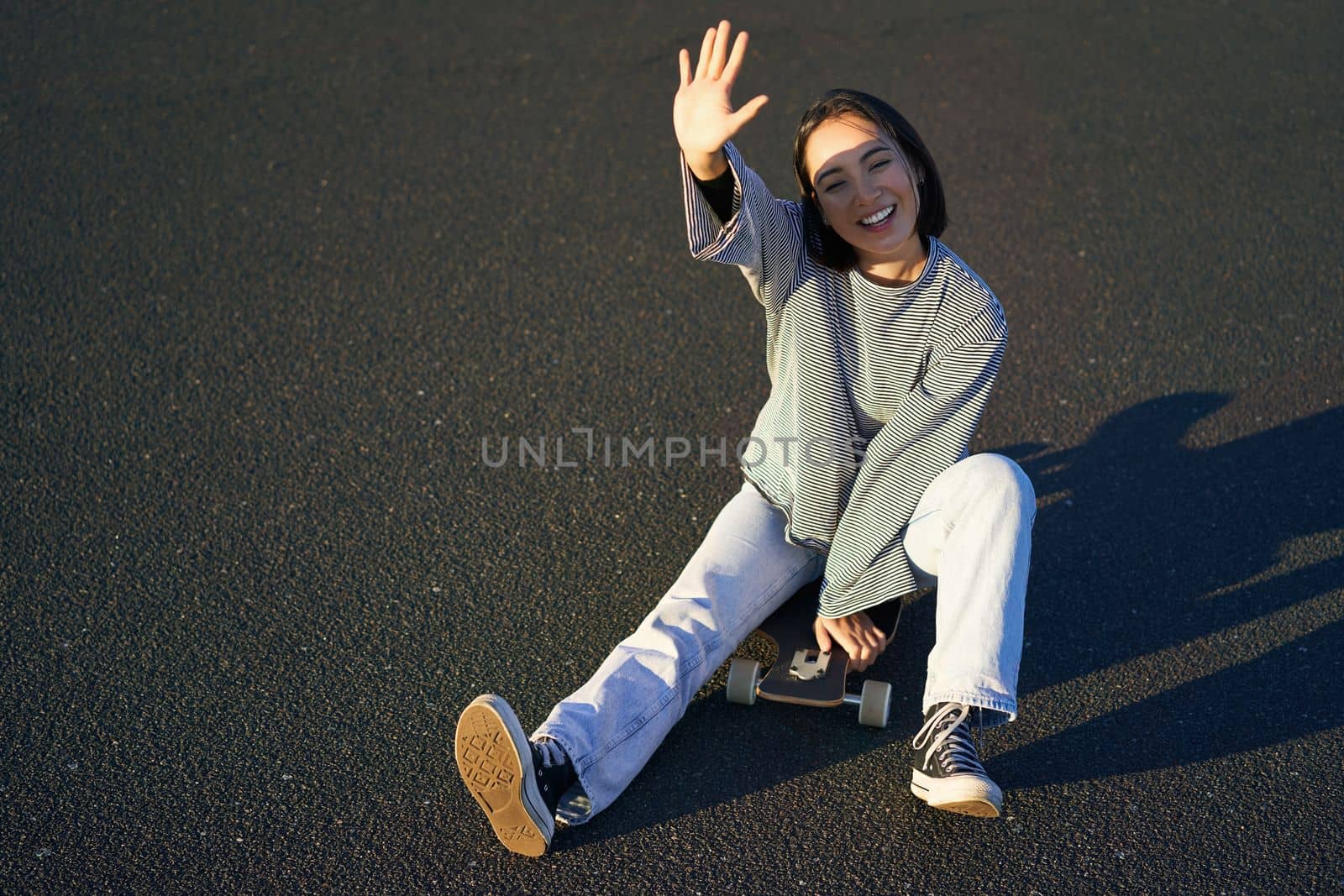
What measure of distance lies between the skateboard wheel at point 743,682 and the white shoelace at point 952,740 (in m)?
0.44

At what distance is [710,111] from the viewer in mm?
2451

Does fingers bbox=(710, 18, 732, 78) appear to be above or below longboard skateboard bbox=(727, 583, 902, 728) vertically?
above

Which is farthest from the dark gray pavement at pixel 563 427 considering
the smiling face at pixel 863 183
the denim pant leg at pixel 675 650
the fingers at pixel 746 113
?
the fingers at pixel 746 113

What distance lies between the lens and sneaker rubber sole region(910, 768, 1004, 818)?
2.53 meters

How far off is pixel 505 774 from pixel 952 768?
3.01ft

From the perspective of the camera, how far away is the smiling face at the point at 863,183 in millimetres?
2635

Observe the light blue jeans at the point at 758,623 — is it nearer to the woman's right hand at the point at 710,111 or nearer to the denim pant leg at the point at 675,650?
the denim pant leg at the point at 675,650

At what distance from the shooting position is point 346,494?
11.6 ft

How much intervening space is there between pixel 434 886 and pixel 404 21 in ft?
14.5

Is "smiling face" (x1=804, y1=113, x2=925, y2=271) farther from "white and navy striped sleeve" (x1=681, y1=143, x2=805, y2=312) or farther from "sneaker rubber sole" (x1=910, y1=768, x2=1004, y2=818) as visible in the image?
"sneaker rubber sole" (x1=910, y1=768, x2=1004, y2=818)

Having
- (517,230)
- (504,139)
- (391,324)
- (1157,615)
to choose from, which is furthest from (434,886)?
(504,139)

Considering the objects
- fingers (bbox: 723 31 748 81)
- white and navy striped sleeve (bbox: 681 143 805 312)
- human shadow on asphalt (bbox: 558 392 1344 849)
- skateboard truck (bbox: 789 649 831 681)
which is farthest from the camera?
skateboard truck (bbox: 789 649 831 681)

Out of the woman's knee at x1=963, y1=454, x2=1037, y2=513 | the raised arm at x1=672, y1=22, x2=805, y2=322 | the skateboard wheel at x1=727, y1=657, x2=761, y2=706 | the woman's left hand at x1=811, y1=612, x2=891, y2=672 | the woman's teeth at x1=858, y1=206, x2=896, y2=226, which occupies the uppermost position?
the raised arm at x1=672, y1=22, x2=805, y2=322

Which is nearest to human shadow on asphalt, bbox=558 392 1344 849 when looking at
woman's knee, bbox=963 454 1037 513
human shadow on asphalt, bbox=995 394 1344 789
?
human shadow on asphalt, bbox=995 394 1344 789
